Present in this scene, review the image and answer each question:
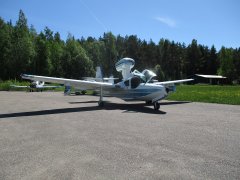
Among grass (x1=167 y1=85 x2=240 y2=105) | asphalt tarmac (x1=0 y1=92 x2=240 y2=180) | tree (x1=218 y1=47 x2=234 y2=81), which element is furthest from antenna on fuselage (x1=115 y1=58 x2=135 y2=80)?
tree (x1=218 y1=47 x2=234 y2=81)

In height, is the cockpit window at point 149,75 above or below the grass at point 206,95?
above

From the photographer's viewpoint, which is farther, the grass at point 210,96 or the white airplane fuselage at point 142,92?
the grass at point 210,96

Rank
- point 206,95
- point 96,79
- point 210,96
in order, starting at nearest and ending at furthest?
point 210,96 < point 206,95 < point 96,79

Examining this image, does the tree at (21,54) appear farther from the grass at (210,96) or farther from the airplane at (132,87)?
the airplane at (132,87)

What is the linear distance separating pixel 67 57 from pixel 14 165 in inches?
2972

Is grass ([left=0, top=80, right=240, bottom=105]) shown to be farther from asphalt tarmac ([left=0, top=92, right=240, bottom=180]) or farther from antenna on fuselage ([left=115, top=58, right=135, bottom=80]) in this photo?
asphalt tarmac ([left=0, top=92, right=240, bottom=180])

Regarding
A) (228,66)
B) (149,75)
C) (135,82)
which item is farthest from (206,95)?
(228,66)

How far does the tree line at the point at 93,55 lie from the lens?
69812 mm

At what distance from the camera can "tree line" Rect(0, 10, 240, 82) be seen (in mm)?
69812

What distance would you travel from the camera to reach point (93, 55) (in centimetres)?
8688

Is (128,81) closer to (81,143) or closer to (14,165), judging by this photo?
(81,143)

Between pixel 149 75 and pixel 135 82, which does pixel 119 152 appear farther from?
pixel 149 75

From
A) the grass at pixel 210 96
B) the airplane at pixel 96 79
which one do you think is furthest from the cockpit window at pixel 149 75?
the grass at pixel 210 96

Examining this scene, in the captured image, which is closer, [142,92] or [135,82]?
[142,92]
